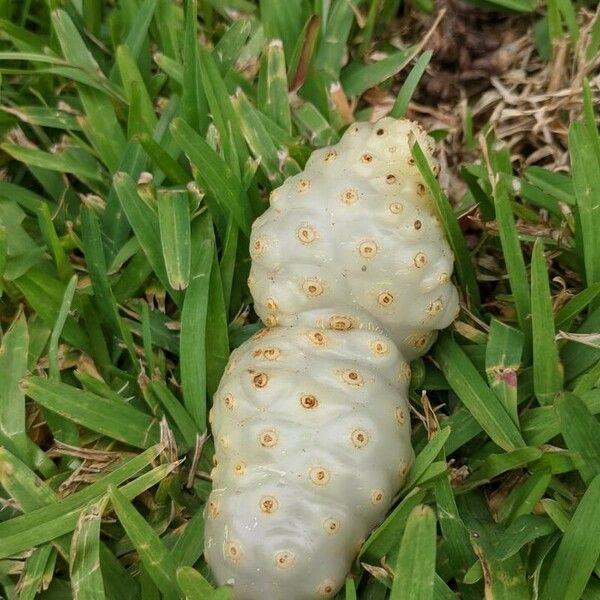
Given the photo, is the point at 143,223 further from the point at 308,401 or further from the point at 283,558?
the point at 283,558

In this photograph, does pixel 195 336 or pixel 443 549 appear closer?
pixel 443 549

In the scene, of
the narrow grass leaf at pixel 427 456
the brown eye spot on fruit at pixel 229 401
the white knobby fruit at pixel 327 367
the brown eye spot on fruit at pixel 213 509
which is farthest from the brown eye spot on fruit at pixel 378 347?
the brown eye spot on fruit at pixel 213 509

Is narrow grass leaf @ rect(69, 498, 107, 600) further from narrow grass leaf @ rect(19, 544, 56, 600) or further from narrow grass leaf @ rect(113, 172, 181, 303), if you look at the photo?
narrow grass leaf @ rect(113, 172, 181, 303)

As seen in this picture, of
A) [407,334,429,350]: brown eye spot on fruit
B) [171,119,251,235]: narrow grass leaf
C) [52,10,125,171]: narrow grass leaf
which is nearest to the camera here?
[407,334,429,350]: brown eye spot on fruit

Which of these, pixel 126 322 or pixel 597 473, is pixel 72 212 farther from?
pixel 597 473

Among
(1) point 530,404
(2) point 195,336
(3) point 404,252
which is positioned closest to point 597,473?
(1) point 530,404

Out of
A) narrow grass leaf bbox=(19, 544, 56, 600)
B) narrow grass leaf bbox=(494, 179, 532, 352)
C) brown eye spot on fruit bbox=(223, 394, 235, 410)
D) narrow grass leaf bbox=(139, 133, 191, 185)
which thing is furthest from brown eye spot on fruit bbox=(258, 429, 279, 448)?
narrow grass leaf bbox=(139, 133, 191, 185)

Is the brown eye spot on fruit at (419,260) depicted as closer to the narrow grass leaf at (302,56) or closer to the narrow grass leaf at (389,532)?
the narrow grass leaf at (389,532)
